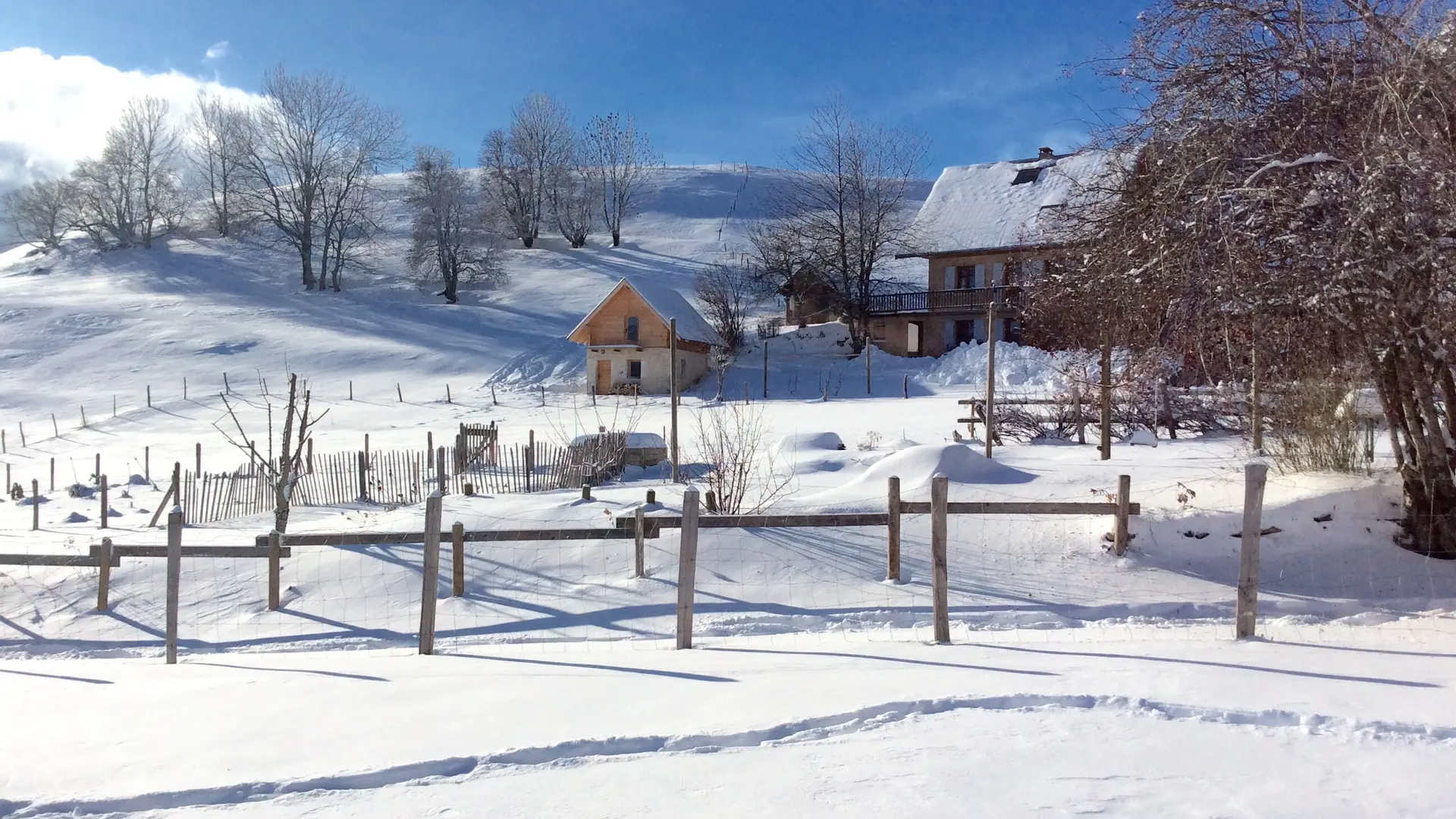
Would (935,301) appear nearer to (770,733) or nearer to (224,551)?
(224,551)

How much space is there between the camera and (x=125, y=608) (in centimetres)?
1173

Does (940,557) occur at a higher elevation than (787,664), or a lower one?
higher

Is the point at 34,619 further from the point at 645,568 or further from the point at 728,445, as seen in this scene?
the point at 728,445

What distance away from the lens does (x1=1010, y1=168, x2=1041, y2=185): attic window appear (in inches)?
1802

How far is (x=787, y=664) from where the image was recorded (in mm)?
6727

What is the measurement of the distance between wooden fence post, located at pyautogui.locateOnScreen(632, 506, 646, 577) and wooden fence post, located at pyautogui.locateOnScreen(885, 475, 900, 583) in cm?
253

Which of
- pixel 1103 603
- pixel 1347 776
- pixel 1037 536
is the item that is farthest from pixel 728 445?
pixel 1347 776

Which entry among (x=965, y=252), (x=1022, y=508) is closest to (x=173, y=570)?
(x=1022, y=508)

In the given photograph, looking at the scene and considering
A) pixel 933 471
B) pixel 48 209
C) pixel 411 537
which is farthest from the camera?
pixel 48 209

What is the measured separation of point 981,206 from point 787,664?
4284 cm

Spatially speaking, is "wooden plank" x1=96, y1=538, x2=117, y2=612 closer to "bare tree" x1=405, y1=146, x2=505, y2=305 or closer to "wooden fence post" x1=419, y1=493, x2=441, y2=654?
"wooden fence post" x1=419, y1=493, x2=441, y2=654

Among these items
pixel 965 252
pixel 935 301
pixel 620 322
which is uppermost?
pixel 965 252

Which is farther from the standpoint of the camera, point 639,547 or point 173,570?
point 639,547

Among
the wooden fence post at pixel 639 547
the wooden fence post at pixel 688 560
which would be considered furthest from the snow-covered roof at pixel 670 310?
the wooden fence post at pixel 688 560
